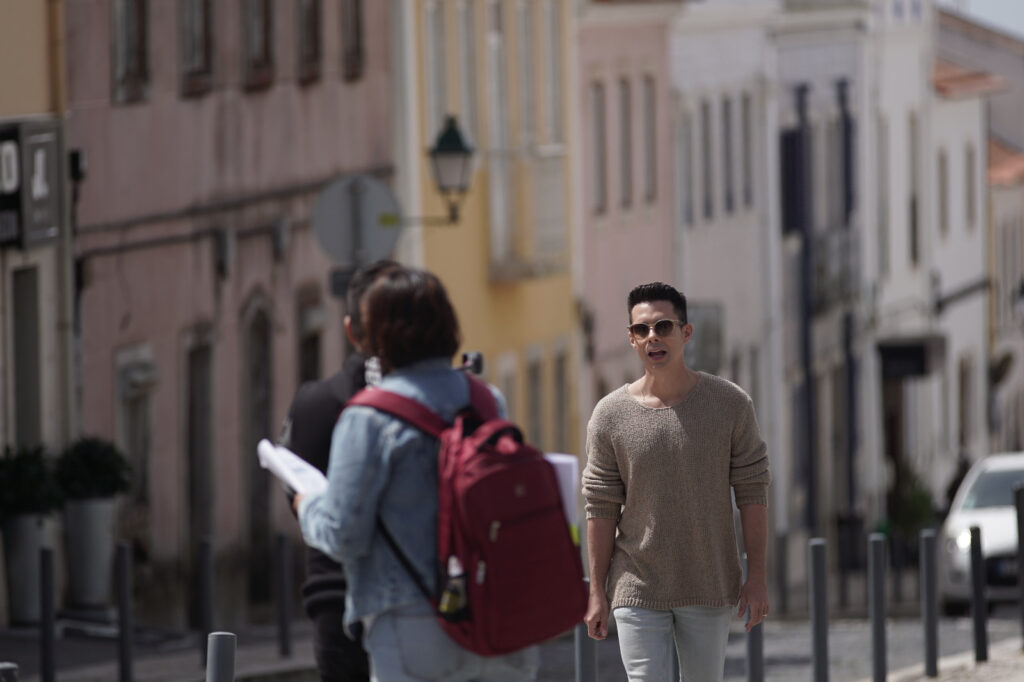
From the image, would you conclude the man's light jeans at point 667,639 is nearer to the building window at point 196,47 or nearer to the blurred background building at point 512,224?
the blurred background building at point 512,224

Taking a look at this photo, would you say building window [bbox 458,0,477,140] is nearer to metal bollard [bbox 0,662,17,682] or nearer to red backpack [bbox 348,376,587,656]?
metal bollard [bbox 0,662,17,682]

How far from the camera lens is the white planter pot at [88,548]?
18.5 meters

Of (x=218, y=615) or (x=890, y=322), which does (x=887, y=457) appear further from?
(x=218, y=615)

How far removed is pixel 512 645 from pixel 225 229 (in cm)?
1583

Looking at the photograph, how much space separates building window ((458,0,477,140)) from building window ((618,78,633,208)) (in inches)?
232

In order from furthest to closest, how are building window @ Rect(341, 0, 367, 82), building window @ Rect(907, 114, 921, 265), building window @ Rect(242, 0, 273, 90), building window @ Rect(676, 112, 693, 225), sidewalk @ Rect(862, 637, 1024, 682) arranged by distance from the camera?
building window @ Rect(907, 114, 921, 265)
building window @ Rect(676, 112, 693, 225)
building window @ Rect(341, 0, 367, 82)
building window @ Rect(242, 0, 273, 90)
sidewalk @ Rect(862, 637, 1024, 682)

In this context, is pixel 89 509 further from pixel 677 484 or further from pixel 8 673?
pixel 8 673

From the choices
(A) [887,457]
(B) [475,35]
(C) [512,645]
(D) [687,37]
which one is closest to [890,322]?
(A) [887,457]

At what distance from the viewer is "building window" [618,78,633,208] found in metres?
35.3

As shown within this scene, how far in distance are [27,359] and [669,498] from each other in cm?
1176

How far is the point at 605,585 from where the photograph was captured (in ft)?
26.6

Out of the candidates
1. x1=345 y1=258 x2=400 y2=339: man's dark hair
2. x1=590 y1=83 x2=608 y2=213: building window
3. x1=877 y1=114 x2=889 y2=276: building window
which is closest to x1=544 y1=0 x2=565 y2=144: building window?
x1=590 y1=83 x2=608 y2=213: building window

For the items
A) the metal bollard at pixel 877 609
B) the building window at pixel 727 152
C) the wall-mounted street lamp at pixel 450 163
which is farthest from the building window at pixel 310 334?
the building window at pixel 727 152

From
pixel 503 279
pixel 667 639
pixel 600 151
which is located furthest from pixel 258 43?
pixel 667 639
